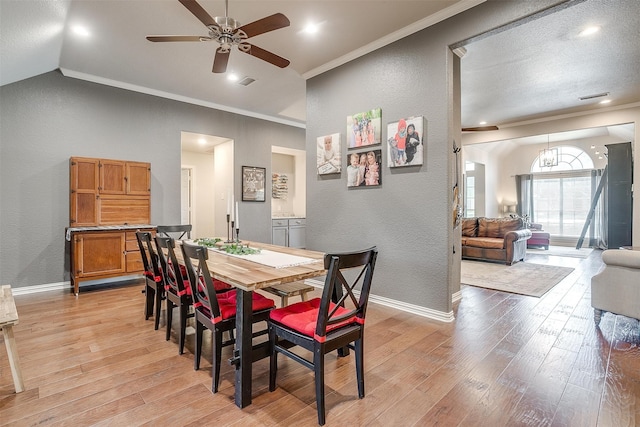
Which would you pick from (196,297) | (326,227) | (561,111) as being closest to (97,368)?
(196,297)

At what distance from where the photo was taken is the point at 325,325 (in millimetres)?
1578

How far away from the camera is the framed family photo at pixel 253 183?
612 cm

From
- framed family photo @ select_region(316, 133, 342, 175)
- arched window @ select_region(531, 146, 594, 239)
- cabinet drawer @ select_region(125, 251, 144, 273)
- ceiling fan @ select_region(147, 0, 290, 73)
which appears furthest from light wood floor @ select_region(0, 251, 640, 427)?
arched window @ select_region(531, 146, 594, 239)

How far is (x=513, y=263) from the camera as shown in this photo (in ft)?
19.4

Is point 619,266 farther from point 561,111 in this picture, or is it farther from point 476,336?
point 561,111

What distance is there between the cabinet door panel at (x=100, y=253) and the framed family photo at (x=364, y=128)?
128 inches

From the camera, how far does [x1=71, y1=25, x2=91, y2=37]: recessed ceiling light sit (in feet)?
10.5

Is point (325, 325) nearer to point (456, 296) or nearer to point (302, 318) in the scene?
point (302, 318)

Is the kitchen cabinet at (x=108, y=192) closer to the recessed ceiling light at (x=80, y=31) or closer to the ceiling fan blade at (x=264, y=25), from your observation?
the recessed ceiling light at (x=80, y=31)

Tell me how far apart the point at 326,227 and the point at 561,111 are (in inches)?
216

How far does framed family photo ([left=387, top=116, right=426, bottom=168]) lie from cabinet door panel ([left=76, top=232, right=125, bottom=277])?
3.59 meters

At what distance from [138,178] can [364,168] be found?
3.30 metres

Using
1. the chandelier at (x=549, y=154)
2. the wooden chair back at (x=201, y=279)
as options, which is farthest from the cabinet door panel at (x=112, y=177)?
the chandelier at (x=549, y=154)

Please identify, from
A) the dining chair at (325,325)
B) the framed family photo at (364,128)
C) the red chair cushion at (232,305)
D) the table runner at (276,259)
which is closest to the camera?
the dining chair at (325,325)
